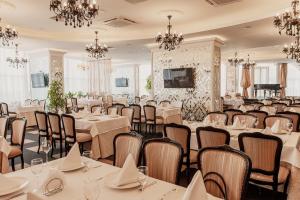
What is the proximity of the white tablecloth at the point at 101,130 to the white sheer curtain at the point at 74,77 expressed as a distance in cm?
993

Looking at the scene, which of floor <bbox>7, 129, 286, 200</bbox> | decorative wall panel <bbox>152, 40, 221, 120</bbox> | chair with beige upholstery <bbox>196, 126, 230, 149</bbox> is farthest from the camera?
decorative wall panel <bbox>152, 40, 221, 120</bbox>

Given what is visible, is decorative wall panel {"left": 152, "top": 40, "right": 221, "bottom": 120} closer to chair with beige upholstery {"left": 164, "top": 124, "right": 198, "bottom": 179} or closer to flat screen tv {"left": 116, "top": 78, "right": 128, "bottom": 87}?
chair with beige upholstery {"left": 164, "top": 124, "right": 198, "bottom": 179}

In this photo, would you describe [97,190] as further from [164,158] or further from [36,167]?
[164,158]

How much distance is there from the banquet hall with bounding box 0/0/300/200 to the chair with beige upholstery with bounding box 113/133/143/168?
1cm

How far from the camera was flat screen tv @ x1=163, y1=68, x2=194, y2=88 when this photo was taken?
9227 mm

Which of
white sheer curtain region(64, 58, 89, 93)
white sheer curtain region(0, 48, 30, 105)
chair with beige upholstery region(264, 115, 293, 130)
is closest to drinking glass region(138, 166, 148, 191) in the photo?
chair with beige upholstery region(264, 115, 293, 130)

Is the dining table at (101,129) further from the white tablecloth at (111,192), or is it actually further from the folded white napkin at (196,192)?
the folded white napkin at (196,192)

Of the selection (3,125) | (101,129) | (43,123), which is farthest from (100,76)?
(3,125)

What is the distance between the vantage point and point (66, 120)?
4734mm

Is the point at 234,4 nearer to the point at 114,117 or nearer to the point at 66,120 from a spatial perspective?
the point at 114,117

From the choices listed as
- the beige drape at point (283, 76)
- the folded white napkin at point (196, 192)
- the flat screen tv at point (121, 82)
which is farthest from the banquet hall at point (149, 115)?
the flat screen tv at point (121, 82)

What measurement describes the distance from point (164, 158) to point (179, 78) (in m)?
7.34

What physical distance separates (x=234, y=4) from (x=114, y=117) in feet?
13.1

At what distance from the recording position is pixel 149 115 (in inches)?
273
